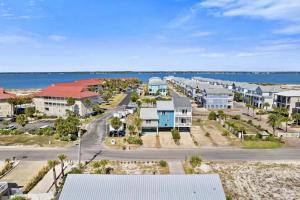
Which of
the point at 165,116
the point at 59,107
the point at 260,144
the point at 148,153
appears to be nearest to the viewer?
the point at 148,153

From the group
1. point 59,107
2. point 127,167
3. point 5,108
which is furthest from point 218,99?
point 5,108

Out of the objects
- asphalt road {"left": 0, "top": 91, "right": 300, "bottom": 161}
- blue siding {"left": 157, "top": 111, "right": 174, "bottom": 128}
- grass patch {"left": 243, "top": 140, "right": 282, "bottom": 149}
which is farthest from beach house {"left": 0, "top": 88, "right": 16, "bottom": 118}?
grass patch {"left": 243, "top": 140, "right": 282, "bottom": 149}

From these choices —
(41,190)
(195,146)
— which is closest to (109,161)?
(41,190)

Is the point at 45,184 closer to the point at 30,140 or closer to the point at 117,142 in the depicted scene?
the point at 117,142

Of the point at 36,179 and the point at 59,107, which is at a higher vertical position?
the point at 59,107

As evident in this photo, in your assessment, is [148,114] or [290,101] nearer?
[148,114]

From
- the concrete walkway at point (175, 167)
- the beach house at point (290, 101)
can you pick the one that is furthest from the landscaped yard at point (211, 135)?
the beach house at point (290, 101)

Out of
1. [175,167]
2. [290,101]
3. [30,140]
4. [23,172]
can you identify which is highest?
[290,101]

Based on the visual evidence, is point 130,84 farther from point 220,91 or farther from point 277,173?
point 277,173
